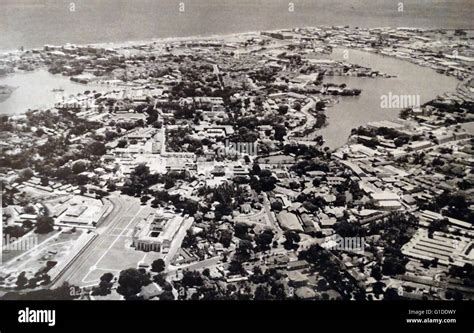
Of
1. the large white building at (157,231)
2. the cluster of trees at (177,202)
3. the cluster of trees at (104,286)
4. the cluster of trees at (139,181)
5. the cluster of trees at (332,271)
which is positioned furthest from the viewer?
the cluster of trees at (139,181)

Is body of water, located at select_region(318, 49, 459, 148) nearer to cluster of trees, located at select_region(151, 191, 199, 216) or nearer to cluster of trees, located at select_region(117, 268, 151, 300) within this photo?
cluster of trees, located at select_region(151, 191, 199, 216)

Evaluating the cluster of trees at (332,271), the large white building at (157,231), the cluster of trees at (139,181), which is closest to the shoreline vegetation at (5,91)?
the cluster of trees at (139,181)

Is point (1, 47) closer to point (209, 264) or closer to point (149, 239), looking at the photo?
point (149, 239)

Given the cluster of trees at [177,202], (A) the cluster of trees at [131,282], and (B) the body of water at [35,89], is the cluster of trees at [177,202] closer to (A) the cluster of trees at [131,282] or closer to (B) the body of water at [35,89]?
(A) the cluster of trees at [131,282]

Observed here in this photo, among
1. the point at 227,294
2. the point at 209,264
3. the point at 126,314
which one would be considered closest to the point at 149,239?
the point at 209,264

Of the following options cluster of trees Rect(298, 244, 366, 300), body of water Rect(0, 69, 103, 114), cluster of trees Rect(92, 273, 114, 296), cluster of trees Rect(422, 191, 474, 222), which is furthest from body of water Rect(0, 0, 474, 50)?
cluster of trees Rect(298, 244, 366, 300)

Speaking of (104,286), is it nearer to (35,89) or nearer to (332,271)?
(332,271)

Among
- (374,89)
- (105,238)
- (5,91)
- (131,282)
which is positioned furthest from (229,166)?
(374,89)
